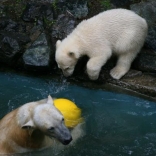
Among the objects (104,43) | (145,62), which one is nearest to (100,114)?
(104,43)

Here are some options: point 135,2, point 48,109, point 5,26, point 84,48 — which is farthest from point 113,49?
point 48,109

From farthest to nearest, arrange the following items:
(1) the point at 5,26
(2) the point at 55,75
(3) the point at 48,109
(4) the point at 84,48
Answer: (1) the point at 5,26 < (2) the point at 55,75 < (4) the point at 84,48 < (3) the point at 48,109

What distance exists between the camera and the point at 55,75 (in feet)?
27.0

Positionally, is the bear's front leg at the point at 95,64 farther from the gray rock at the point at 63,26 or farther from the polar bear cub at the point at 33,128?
the polar bear cub at the point at 33,128

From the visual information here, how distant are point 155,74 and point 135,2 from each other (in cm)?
206

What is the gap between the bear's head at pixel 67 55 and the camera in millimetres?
7535

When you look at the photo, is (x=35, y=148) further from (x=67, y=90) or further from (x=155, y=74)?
(x=155, y=74)

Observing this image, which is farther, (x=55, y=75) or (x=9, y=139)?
(x=55, y=75)

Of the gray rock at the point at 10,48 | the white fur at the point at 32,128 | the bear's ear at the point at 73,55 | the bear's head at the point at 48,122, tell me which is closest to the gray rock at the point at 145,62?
the bear's ear at the point at 73,55

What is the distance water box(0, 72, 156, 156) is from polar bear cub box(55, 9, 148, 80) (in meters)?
0.41

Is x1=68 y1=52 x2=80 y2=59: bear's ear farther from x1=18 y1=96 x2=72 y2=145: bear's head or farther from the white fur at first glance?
x1=18 y1=96 x2=72 y2=145: bear's head

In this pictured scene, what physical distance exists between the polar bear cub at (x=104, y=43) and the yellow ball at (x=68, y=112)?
1263 mm

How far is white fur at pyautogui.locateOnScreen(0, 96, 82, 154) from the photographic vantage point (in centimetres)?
512

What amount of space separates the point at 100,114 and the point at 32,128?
2.18m
